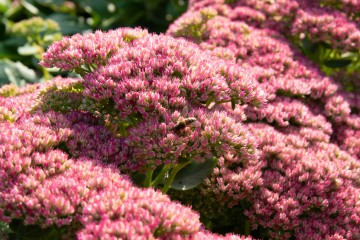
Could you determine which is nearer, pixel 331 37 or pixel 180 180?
pixel 180 180

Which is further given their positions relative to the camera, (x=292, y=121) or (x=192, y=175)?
(x=292, y=121)

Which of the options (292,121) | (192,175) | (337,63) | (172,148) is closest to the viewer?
(172,148)

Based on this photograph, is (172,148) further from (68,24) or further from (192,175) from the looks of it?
(68,24)

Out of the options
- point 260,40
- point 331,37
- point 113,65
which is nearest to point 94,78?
point 113,65

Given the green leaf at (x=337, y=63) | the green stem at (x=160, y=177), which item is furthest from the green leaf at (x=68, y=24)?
the green stem at (x=160, y=177)

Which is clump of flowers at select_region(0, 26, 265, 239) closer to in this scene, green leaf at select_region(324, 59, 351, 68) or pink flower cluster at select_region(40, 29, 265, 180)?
pink flower cluster at select_region(40, 29, 265, 180)

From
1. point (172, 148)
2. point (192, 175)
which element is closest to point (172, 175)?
point (192, 175)

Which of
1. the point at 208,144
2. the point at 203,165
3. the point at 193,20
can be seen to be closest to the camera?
the point at 208,144

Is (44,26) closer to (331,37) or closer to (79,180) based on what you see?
(331,37)
